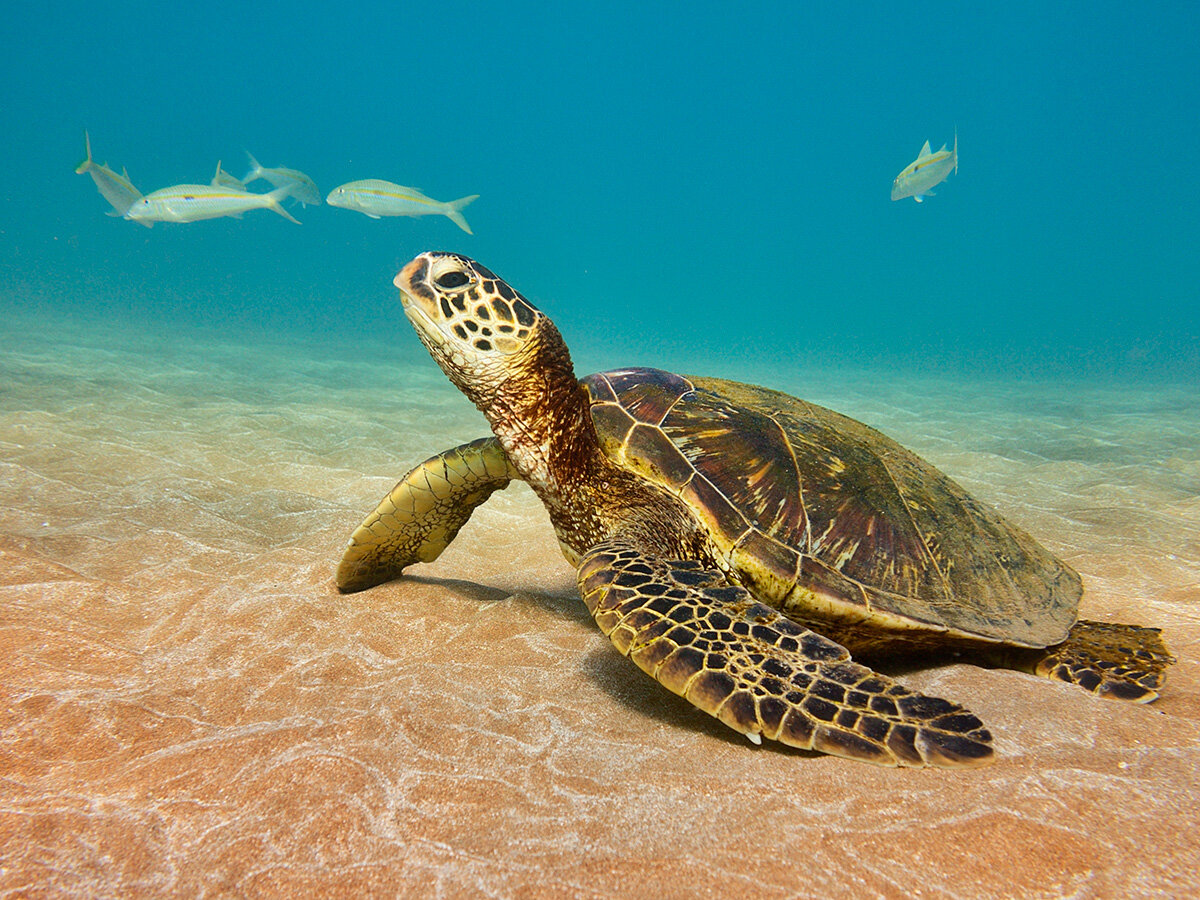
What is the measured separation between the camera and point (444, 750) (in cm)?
139

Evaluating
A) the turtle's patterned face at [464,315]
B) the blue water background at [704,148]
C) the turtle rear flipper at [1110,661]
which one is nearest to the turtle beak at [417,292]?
the turtle's patterned face at [464,315]

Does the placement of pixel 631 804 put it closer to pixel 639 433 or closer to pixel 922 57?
pixel 639 433

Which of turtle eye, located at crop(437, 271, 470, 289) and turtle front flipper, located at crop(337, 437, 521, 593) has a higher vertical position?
turtle eye, located at crop(437, 271, 470, 289)

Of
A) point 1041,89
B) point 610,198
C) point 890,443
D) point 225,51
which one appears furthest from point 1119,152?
point 225,51

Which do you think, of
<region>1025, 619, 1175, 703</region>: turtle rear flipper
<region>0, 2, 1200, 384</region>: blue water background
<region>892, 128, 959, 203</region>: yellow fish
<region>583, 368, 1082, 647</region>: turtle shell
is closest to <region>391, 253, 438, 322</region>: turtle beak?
<region>583, 368, 1082, 647</region>: turtle shell

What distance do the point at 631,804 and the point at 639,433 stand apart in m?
1.49

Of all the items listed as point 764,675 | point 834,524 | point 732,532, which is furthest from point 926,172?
point 764,675

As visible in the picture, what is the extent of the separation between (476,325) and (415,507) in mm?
1007

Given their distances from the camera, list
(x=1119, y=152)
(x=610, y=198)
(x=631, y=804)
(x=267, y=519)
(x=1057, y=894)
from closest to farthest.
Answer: (x=1057, y=894) → (x=631, y=804) → (x=267, y=519) → (x=1119, y=152) → (x=610, y=198)

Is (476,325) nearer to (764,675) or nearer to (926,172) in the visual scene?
(764,675)

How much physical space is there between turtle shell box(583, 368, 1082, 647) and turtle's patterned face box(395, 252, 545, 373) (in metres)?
0.58

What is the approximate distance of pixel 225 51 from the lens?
226 feet

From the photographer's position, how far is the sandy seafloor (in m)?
0.97

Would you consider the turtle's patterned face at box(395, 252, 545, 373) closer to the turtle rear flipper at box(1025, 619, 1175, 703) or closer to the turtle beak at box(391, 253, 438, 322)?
the turtle beak at box(391, 253, 438, 322)
